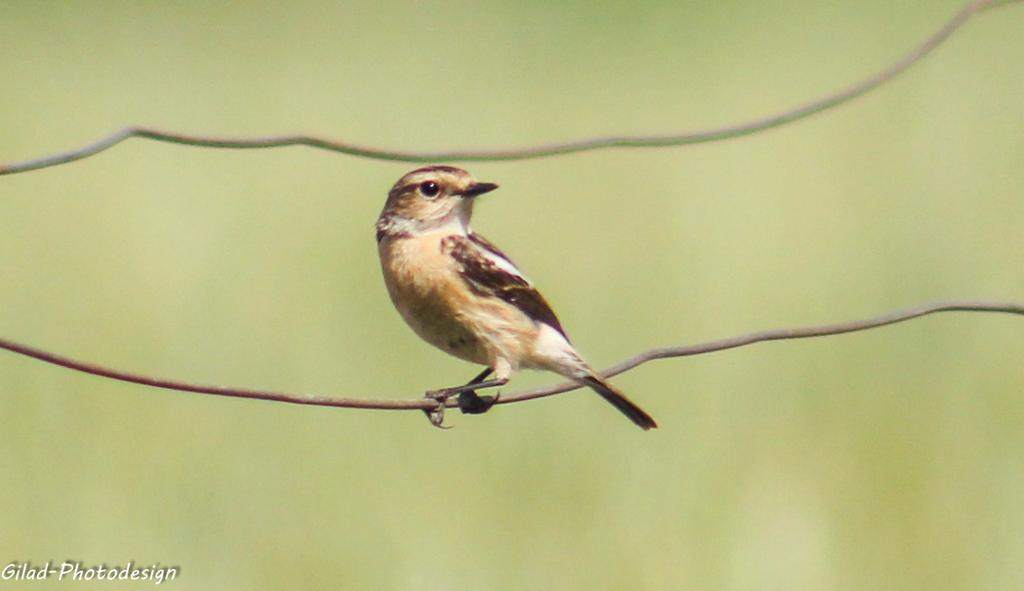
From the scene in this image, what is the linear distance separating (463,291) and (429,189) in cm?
48

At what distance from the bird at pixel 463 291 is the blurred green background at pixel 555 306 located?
0.75 meters

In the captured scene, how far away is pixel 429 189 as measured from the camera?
5.75m

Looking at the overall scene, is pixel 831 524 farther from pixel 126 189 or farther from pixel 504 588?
pixel 126 189

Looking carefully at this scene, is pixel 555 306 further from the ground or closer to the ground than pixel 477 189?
closer to the ground

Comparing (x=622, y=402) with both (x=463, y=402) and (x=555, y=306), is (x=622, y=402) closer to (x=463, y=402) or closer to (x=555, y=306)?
(x=463, y=402)

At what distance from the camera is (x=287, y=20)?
46.7 ft

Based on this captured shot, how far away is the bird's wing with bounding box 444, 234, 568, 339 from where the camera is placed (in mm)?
5527

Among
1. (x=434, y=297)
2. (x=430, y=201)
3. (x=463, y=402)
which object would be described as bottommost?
(x=463, y=402)

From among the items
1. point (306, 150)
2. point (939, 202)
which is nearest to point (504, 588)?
point (939, 202)

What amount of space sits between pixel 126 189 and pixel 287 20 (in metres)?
4.90

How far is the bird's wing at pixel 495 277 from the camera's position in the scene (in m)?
5.53

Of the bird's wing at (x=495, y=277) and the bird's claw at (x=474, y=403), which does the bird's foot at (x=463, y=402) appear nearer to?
the bird's claw at (x=474, y=403)

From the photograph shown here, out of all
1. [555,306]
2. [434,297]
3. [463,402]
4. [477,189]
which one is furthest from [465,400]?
[555,306]

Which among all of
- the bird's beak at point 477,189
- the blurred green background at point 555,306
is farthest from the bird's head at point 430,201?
the blurred green background at point 555,306
